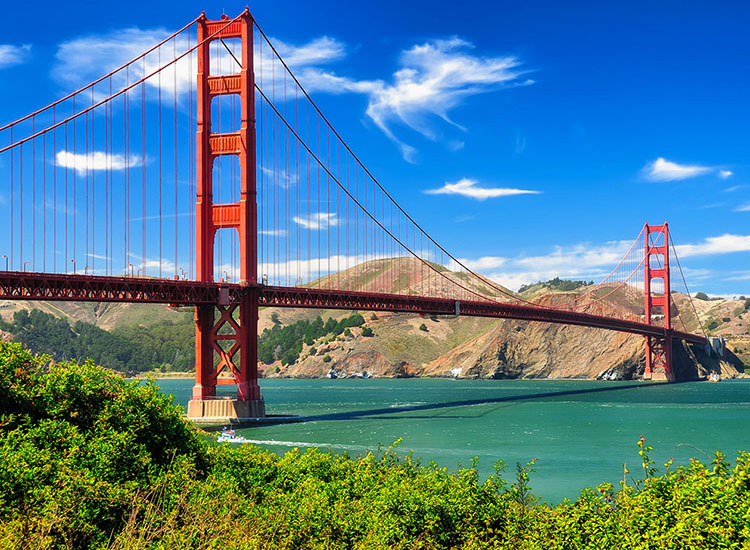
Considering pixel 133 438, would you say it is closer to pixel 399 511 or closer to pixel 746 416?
pixel 399 511

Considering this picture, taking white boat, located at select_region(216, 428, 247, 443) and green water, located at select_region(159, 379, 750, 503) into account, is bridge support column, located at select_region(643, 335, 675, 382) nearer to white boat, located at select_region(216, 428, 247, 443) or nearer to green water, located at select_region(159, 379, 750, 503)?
green water, located at select_region(159, 379, 750, 503)

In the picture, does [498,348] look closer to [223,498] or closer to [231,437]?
[231,437]

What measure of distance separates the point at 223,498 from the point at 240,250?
37774 millimetres

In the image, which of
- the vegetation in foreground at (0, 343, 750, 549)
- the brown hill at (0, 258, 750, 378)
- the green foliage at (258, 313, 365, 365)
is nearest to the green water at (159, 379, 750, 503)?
the vegetation in foreground at (0, 343, 750, 549)

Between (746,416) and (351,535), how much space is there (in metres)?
55.9

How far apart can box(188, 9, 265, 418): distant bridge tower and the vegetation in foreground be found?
110 ft

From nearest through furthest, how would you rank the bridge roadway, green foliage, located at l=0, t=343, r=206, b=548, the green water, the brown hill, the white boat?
green foliage, located at l=0, t=343, r=206, b=548 < the green water < the white boat < the bridge roadway < the brown hill

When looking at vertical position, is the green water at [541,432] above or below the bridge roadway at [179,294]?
below

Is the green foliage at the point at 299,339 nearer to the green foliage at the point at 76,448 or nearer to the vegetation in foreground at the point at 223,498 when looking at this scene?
the green foliage at the point at 76,448

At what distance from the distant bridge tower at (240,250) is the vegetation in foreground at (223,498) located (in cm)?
3361

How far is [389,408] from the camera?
6762 cm

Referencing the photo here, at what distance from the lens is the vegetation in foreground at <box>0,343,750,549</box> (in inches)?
435

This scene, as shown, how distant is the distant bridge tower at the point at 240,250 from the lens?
166 feet

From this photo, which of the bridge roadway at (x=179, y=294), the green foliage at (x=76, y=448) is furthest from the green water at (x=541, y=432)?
the green foliage at (x=76, y=448)
